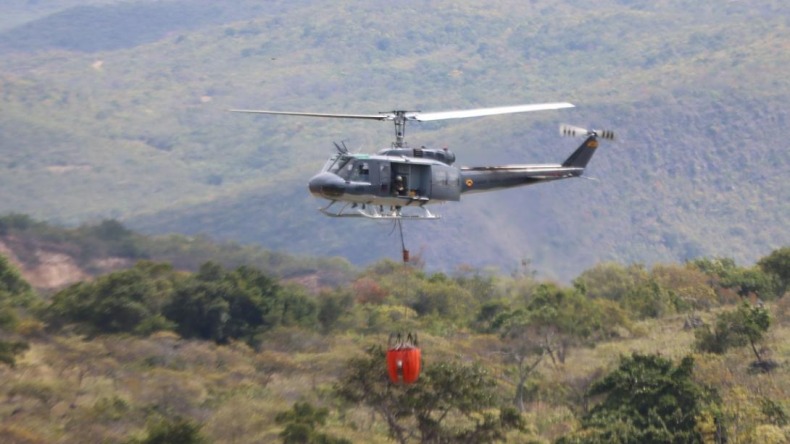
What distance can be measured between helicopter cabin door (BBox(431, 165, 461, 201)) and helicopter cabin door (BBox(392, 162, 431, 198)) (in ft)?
0.62

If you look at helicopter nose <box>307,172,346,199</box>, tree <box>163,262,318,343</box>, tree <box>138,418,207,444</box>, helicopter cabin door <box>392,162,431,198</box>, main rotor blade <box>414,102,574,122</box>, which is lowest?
tree <box>163,262,318,343</box>

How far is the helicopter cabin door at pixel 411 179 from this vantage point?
3822 centimetres

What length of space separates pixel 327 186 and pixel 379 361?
12.8 meters

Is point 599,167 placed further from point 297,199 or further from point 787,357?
point 787,357

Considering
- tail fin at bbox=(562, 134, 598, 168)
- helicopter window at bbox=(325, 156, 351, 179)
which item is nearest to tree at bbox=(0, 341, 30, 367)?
helicopter window at bbox=(325, 156, 351, 179)

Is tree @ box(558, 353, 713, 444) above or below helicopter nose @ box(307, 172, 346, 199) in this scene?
below

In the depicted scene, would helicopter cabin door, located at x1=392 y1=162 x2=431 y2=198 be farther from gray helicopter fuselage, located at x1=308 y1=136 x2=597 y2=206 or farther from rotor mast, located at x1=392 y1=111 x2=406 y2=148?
rotor mast, located at x1=392 y1=111 x2=406 y2=148

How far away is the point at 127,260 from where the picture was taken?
93312 mm

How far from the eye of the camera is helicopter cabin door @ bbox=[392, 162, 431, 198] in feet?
125

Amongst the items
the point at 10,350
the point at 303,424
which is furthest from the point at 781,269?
the point at 10,350

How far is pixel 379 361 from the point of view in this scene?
48.3 m

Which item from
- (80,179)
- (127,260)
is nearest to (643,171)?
(80,179)

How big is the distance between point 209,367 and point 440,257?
74.5 m

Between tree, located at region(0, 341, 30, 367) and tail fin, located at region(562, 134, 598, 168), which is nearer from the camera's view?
tail fin, located at region(562, 134, 598, 168)
